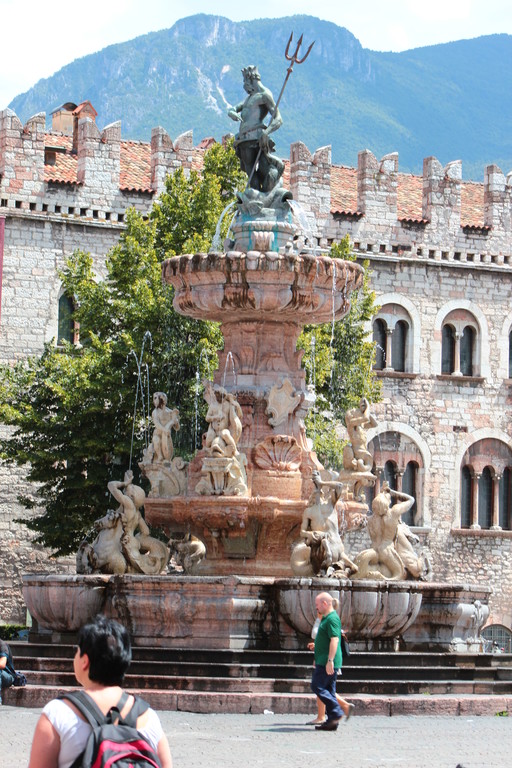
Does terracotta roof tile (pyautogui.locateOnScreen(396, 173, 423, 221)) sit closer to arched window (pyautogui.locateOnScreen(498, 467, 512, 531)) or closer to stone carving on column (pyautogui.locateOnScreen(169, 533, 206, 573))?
arched window (pyautogui.locateOnScreen(498, 467, 512, 531))

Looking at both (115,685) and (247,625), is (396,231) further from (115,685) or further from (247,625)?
(115,685)

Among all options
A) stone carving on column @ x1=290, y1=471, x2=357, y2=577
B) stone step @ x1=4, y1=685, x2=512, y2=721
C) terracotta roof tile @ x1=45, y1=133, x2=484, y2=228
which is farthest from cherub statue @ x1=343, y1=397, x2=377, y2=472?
terracotta roof tile @ x1=45, y1=133, x2=484, y2=228

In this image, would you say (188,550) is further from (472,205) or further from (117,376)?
(472,205)

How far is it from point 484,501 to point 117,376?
615 inches

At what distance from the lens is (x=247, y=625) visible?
18766 mm

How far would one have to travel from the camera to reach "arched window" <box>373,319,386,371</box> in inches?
1766

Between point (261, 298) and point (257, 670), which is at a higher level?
point (261, 298)

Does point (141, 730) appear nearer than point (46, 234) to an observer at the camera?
Yes

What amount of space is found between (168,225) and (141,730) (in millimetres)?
27734

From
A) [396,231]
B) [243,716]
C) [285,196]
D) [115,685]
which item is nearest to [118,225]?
[396,231]

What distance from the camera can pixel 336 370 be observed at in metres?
36.2

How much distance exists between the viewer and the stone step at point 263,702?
645 inches

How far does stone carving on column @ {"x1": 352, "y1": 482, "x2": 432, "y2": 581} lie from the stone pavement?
4143 mm

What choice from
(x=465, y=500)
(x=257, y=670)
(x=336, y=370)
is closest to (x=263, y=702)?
(x=257, y=670)
